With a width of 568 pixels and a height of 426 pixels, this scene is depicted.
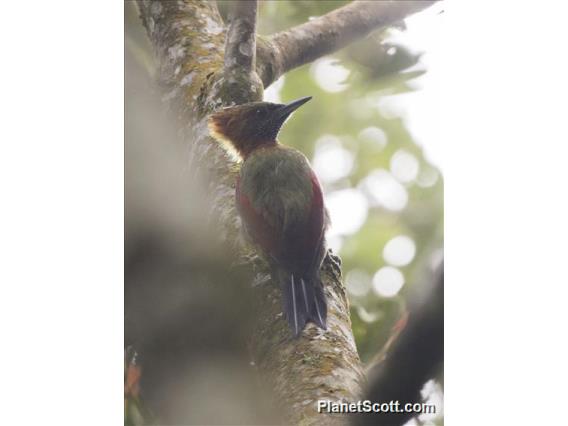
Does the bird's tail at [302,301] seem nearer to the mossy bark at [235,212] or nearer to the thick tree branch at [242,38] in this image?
the mossy bark at [235,212]

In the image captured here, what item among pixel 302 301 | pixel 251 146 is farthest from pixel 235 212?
pixel 302 301

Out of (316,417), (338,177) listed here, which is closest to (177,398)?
(316,417)

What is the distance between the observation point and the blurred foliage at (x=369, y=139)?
2.86m

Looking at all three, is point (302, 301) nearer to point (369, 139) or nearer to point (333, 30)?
point (369, 139)

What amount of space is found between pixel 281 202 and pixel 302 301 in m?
0.40

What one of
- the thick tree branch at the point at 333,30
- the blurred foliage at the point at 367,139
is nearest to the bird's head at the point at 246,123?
the blurred foliage at the point at 367,139

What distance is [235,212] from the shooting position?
265cm

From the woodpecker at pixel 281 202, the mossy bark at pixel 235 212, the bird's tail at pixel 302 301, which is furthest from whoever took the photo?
the woodpecker at pixel 281 202

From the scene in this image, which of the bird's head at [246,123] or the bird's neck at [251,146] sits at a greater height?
the bird's head at [246,123]

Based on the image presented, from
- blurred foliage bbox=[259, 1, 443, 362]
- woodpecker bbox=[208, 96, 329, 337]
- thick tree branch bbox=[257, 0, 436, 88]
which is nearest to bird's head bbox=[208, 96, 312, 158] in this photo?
woodpecker bbox=[208, 96, 329, 337]

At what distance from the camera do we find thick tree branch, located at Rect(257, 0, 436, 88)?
3.16 metres

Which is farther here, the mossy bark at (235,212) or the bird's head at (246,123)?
the bird's head at (246,123)

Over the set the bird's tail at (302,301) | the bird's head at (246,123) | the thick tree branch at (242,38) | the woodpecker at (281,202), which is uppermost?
the thick tree branch at (242,38)

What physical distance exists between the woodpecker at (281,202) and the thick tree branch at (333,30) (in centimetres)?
36
